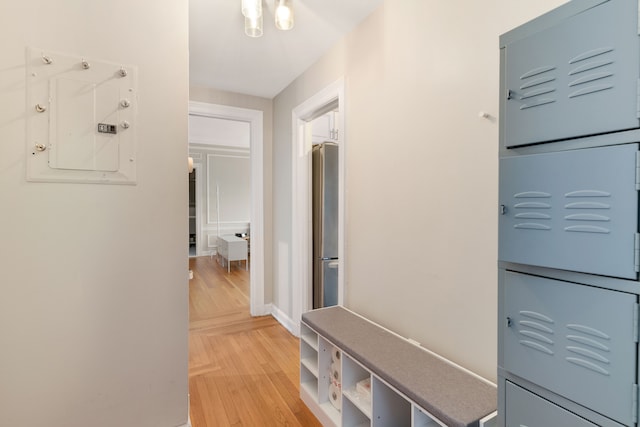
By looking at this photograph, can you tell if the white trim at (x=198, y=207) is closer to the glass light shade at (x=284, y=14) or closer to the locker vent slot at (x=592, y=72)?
the glass light shade at (x=284, y=14)

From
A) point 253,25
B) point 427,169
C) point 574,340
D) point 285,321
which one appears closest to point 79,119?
point 253,25

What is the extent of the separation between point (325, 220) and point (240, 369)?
152 cm

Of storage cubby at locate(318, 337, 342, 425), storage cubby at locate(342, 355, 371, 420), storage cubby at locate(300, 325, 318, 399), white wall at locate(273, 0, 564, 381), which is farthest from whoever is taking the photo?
storage cubby at locate(300, 325, 318, 399)

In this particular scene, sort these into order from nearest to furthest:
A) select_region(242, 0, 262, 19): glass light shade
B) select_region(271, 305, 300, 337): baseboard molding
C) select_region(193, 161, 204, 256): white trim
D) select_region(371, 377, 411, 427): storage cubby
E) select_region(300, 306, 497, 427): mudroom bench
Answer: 1. select_region(300, 306, 497, 427): mudroom bench
2. select_region(371, 377, 411, 427): storage cubby
3. select_region(242, 0, 262, 19): glass light shade
4. select_region(271, 305, 300, 337): baseboard molding
5. select_region(193, 161, 204, 256): white trim

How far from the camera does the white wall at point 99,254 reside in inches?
53.9

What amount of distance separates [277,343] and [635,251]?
2.81m

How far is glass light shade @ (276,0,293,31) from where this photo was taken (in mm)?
1826

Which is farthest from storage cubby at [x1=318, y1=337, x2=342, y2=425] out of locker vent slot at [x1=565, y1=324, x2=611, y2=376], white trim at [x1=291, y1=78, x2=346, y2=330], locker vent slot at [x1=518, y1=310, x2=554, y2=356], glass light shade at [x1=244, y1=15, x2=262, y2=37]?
glass light shade at [x1=244, y1=15, x2=262, y2=37]

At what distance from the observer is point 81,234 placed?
1492mm

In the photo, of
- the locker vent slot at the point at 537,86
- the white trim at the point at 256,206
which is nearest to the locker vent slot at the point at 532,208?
the locker vent slot at the point at 537,86

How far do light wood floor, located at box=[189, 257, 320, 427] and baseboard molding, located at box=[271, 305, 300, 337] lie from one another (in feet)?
0.17

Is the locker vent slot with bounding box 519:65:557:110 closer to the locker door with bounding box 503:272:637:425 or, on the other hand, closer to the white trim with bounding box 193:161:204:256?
the locker door with bounding box 503:272:637:425

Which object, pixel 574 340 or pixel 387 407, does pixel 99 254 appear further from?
pixel 574 340

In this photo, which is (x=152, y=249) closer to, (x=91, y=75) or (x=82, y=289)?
(x=82, y=289)
